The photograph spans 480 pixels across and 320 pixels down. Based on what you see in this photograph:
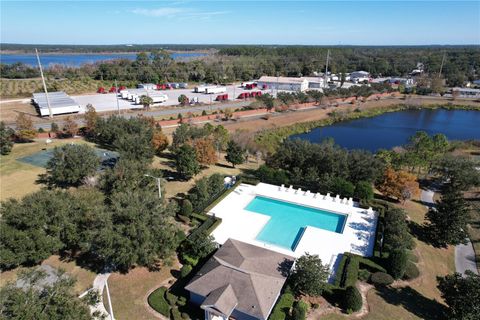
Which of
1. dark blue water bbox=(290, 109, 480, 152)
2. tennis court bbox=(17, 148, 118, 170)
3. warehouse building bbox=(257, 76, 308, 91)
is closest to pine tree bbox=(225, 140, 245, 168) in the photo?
tennis court bbox=(17, 148, 118, 170)

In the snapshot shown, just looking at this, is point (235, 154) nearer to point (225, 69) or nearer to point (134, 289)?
point (134, 289)

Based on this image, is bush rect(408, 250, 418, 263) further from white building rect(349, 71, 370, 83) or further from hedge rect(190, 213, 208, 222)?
white building rect(349, 71, 370, 83)

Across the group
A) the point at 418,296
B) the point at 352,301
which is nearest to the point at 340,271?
the point at 352,301

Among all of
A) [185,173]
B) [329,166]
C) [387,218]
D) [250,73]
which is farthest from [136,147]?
[250,73]

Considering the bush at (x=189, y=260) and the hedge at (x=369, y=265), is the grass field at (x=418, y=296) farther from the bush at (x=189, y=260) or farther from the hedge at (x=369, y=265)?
the bush at (x=189, y=260)

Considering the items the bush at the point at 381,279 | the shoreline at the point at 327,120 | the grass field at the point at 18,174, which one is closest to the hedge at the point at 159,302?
the bush at the point at 381,279

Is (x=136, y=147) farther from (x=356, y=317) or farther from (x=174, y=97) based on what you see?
(x=174, y=97)
